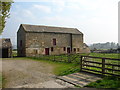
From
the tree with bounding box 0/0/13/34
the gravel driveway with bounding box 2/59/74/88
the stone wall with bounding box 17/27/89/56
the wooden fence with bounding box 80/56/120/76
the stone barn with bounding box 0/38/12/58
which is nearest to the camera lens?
the gravel driveway with bounding box 2/59/74/88

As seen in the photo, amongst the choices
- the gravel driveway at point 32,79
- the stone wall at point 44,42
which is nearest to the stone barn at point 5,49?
the stone wall at point 44,42

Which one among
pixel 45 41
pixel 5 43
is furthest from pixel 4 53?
pixel 45 41

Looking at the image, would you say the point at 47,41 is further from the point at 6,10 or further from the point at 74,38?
the point at 6,10

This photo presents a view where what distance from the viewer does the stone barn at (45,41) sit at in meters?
28.3

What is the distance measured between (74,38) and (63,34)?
4.15m

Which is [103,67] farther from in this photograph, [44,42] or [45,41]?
[45,41]

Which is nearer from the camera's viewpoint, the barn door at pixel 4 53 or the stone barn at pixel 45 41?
the barn door at pixel 4 53

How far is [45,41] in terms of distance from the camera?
100 feet

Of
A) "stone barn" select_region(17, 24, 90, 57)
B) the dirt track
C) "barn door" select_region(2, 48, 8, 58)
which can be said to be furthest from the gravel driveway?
"barn door" select_region(2, 48, 8, 58)

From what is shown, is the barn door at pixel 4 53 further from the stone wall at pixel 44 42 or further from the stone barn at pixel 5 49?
the stone wall at pixel 44 42

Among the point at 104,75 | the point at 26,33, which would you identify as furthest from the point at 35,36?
the point at 104,75

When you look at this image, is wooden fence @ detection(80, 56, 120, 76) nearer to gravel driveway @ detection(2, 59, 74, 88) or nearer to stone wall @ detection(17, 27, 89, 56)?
gravel driveway @ detection(2, 59, 74, 88)

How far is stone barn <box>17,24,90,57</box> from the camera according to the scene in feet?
92.8

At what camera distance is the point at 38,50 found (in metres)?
29.2
